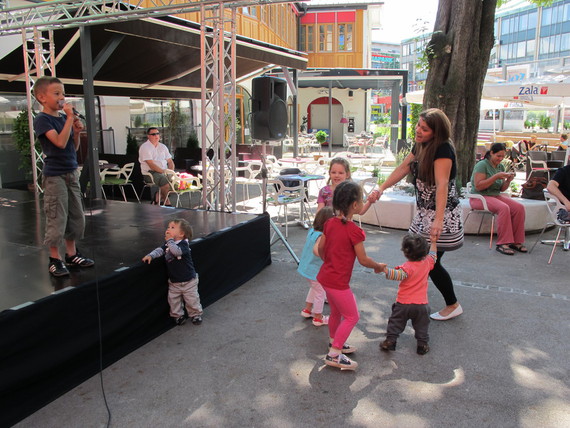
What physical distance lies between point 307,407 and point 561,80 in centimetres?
1110

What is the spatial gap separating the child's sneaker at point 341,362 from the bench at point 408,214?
4.28 m

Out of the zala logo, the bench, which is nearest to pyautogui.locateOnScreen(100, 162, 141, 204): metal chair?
the bench

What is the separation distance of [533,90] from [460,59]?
4.10 meters

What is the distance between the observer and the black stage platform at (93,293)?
2746mm

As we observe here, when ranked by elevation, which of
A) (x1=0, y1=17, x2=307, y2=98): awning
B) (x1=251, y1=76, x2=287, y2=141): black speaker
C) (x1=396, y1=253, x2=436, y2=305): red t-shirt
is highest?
(x1=0, y1=17, x2=307, y2=98): awning

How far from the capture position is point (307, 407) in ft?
9.16

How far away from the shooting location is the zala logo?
1034 cm

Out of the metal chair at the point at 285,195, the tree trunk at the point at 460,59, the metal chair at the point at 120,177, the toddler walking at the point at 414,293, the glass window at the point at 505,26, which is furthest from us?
the glass window at the point at 505,26

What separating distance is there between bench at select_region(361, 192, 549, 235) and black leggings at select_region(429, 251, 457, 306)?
3149 millimetres

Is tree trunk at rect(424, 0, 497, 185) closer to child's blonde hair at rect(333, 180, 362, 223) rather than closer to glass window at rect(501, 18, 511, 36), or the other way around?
child's blonde hair at rect(333, 180, 362, 223)

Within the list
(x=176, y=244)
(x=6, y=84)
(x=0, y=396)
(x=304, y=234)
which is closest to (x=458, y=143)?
(x=304, y=234)

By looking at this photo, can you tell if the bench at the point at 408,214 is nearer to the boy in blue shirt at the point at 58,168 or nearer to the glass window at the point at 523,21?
the boy in blue shirt at the point at 58,168

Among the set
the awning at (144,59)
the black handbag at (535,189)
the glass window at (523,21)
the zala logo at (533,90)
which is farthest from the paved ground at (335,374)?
the glass window at (523,21)

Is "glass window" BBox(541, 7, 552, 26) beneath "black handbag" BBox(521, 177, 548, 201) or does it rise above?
above
